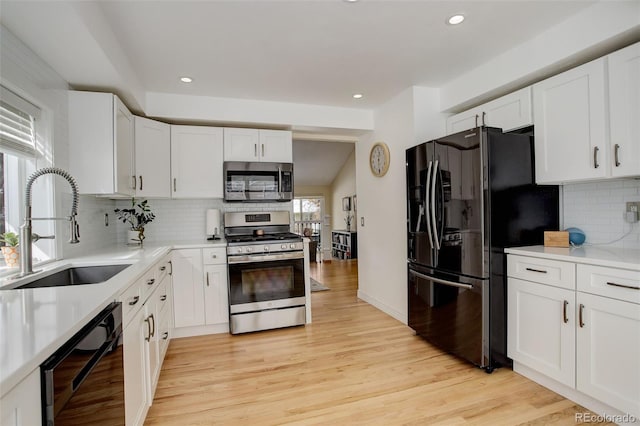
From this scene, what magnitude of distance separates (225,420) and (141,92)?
9.73 feet

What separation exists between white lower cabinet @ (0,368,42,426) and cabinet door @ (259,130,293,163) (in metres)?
3.17

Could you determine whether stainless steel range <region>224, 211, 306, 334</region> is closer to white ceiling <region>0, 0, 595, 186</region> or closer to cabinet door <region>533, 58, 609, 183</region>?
white ceiling <region>0, 0, 595, 186</region>

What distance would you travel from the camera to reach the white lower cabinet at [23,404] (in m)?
0.69

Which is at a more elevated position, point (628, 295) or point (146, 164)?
point (146, 164)

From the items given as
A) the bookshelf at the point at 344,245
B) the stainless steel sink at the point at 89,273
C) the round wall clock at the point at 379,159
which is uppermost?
the round wall clock at the point at 379,159

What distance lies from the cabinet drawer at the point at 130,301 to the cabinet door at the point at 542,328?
2.50 m

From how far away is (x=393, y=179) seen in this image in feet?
12.0

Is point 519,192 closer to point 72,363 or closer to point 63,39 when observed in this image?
point 72,363

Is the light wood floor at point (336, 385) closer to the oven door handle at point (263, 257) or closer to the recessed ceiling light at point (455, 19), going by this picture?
the oven door handle at point (263, 257)

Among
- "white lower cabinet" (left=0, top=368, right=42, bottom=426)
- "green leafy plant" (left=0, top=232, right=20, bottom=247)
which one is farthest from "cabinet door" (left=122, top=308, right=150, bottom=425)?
"green leafy plant" (left=0, top=232, right=20, bottom=247)

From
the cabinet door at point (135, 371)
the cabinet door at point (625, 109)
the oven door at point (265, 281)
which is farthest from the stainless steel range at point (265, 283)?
the cabinet door at point (625, 109)

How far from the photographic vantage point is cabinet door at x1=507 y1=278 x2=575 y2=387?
6.57 feet

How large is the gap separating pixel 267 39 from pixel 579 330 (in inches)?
111

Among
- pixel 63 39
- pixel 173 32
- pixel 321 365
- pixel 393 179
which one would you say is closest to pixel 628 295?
pixel 321 365
